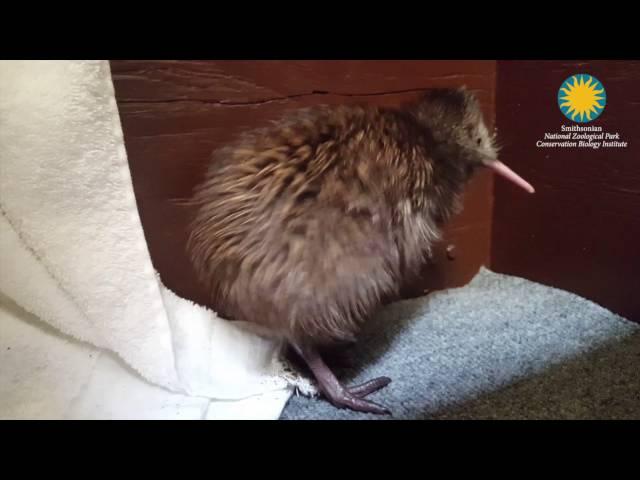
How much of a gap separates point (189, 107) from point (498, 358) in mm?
744

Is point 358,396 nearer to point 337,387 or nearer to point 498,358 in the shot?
point 337,387

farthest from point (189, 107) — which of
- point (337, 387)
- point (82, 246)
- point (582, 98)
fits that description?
point (582, 98)

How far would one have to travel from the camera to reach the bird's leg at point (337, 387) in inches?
36.0

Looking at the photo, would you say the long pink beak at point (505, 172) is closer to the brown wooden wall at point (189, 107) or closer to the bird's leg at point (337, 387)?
the brown wooden wall at point (189, 107)

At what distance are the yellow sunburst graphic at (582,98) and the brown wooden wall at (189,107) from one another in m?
0.29

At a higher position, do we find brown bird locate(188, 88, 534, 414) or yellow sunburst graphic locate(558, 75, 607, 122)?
yellow sunburst graphic locate(558, 75, 607, 122)

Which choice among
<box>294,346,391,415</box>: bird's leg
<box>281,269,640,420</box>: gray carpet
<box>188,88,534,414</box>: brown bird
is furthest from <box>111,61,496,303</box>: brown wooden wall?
<box>281,269,640,420</box>: gray carpet

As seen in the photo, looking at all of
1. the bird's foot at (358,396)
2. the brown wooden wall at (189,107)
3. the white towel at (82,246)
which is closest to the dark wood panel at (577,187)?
the brown wooden wall at (189,107)

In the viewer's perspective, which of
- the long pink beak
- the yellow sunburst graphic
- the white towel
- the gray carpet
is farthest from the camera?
the long pink beak

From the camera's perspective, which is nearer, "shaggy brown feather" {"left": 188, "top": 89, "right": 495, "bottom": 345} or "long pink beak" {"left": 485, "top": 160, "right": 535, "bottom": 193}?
"shaggy brown feather" {"left": 188, "top": 89, "right": 495, "bottom": 345}

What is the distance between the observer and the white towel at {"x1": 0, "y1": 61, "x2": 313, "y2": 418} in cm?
76

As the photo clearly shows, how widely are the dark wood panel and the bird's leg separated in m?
0.56

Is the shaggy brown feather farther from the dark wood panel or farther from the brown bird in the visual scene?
the dark wood panel

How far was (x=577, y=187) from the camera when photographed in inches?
45.9
